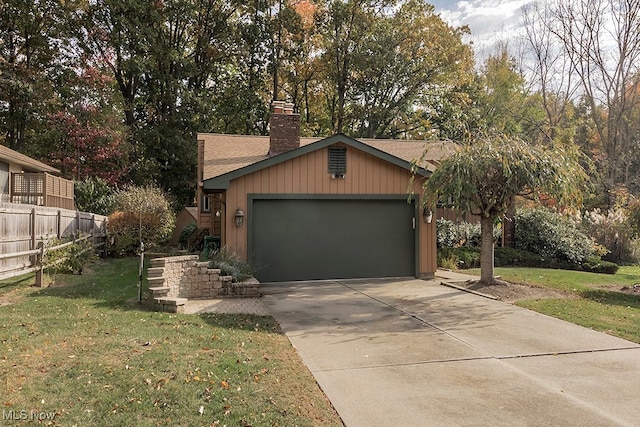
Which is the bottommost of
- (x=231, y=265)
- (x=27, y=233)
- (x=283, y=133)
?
(x=231, y=265)

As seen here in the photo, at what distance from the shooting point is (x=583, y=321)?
707 centimetres

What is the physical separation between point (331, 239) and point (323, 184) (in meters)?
1.44

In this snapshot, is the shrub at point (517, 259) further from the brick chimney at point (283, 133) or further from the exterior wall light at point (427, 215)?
the brick chimney at point (283, 133)

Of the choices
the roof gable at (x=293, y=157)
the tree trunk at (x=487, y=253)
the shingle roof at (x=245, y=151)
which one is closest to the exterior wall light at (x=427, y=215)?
the roof gable at (x=293, y=157)

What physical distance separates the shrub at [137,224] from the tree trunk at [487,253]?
36.8 feet

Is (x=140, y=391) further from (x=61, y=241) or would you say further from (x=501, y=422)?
(x=61, y=241)

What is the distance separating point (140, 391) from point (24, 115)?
24039mm

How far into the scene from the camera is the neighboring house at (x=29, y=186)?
16516mm

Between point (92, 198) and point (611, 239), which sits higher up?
point (92, 198)

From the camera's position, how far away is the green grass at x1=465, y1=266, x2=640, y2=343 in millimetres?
6918

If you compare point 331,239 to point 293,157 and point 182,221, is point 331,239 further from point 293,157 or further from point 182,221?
point 182,221

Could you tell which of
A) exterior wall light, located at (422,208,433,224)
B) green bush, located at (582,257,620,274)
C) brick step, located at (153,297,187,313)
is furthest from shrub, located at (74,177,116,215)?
green bush, located at (582,257,620,274)

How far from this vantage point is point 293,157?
1094cm

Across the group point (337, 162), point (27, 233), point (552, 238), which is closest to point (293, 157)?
point (337, 162)
